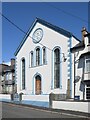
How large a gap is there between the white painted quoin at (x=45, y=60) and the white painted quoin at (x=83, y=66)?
91 centimetres

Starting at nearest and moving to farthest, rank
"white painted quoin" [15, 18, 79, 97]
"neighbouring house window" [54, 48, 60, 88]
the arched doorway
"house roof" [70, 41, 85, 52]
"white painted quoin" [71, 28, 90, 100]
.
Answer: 1. "white painted quoin" [71, 28, 90, 100]
2. "house roof" [70, 41, 85, 52]
3. "white painted quoin" [15, 18, 79, 97]
4. "neighbouring house window" [54, 48, 60, 88]
5. the arched doorway

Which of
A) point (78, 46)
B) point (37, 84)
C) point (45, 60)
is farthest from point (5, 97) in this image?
point (78, 46)

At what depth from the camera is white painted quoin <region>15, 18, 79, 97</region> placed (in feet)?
100

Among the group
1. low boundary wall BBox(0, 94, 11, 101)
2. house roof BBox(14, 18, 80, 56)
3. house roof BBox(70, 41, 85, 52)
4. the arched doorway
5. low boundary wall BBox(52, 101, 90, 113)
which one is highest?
house roof BBox(14, 18, 80, 56)

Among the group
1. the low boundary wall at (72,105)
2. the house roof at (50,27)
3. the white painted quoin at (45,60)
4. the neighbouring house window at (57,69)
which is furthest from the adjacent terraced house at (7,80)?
the low boundary wall at (72,105)

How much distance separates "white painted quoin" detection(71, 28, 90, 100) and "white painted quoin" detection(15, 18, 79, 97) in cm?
91

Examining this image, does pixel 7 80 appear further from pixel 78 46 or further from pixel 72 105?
pixel 72 105

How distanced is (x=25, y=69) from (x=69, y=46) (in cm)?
966

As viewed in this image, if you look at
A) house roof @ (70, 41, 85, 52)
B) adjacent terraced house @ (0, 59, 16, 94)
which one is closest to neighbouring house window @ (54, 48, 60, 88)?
house roof @ (70, 41, 85, 52)

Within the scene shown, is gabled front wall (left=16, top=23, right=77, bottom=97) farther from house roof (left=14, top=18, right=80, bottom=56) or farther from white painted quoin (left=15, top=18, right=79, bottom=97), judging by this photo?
house roof (left=14, top=18, right=80, bottom=56)

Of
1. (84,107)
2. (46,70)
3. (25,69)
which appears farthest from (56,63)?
(84,107)

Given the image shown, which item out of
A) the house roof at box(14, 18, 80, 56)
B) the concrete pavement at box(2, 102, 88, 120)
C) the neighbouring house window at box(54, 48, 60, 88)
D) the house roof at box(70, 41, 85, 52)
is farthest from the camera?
the neighbouring house window at box(54, 48, 60, 88)

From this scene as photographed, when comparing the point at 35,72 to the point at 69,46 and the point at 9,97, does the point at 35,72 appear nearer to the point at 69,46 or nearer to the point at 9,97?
the point at 9,97

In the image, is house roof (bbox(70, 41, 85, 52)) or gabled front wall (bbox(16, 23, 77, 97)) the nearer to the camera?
house roof (bbox(70, 41, 85, 52))
